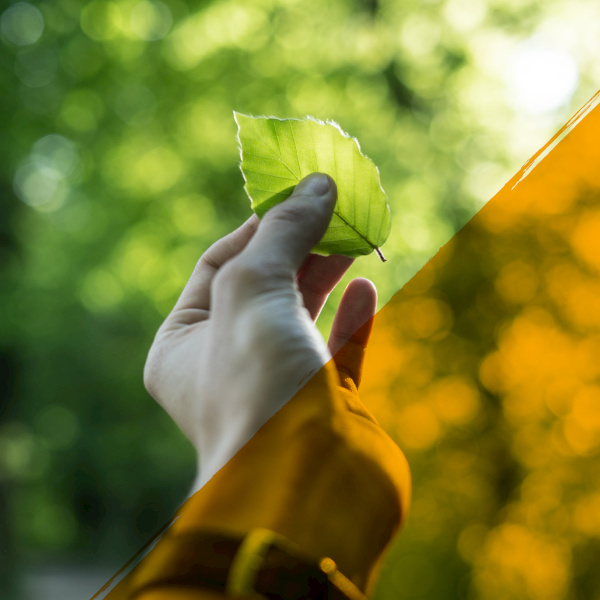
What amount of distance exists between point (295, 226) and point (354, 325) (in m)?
0.20

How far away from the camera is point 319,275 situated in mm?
548

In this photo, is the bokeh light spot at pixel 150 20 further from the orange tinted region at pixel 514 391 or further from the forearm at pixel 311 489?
the forearm at pixel 311 489

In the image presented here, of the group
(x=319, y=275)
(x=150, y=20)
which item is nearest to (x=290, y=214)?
(x=319, y=275)

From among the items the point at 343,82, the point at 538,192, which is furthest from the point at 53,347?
the point at 538,192

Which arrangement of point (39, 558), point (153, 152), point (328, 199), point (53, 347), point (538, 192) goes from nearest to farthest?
point (328, 199) → point (538, 192) → point (153, 152) → point (53, 347) → point (39, 558)

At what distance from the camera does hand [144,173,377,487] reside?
345mm

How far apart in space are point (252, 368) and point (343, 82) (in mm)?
2273

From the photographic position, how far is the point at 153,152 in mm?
2299

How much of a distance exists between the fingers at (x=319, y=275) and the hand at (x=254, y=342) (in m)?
0.15

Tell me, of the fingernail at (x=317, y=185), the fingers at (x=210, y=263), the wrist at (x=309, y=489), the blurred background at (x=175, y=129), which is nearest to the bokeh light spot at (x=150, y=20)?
the blurred background at (x=175, y=129)

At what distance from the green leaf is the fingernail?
0.05 feet

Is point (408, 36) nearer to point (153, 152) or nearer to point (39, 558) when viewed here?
point (153, 152)

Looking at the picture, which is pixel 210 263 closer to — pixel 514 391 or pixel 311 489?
pixel 311 489

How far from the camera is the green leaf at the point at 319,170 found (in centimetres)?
39
